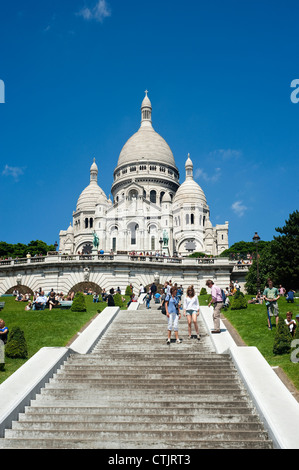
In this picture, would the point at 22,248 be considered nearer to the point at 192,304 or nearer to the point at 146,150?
the point at 146,150

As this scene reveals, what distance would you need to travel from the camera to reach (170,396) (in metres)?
10.0

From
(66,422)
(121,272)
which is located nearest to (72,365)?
Answer: (66,422)

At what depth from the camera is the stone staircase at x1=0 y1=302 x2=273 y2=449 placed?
8.34 meters

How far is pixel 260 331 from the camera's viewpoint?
1570cm

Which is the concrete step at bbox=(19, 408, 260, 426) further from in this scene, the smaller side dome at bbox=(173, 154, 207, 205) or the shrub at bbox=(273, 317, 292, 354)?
the smaller side dome at bbox=(173, 154, 207, 205)

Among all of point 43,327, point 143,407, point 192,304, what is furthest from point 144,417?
point 43,327

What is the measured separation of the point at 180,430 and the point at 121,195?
9404cm

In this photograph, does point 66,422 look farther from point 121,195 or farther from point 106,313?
point 121,195

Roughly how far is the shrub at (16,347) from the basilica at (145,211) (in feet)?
206

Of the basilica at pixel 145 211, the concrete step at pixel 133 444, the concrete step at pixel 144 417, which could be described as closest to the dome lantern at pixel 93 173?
the basilica at pixel 145 211

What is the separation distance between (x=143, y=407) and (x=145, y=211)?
7861 cm

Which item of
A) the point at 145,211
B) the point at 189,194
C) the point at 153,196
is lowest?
the point at 145,211

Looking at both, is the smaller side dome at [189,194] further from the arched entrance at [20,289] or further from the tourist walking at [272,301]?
the tourist walking at [272,301]
